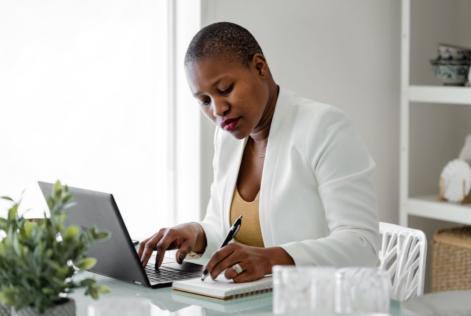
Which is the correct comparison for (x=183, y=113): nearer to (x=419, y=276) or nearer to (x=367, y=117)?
(x=367, y=117)

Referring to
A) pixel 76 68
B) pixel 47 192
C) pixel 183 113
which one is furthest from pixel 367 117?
pixel 47 192

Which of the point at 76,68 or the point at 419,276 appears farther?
the point at 76,68

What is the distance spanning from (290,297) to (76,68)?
2.00 meters

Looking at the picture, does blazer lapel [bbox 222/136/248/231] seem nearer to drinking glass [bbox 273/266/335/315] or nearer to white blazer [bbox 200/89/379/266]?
white blazer [bbox 200/89/379/266]

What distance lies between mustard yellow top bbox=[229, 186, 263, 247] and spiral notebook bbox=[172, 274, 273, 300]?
37cm

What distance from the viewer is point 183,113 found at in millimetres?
3115

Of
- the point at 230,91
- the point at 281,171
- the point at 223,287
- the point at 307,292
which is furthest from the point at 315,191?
the point at 307,292

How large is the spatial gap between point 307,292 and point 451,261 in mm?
2294

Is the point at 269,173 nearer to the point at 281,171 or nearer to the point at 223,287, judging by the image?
the point at 281,171

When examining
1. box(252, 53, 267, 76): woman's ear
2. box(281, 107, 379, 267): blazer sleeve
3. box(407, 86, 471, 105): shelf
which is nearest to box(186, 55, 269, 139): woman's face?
box(252, 53, 267, 76): woman's ear

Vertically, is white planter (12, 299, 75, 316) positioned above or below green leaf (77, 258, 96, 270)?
below

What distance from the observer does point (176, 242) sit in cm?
209

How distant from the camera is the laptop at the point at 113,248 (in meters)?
1.83

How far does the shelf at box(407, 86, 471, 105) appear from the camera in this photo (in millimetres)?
3256
